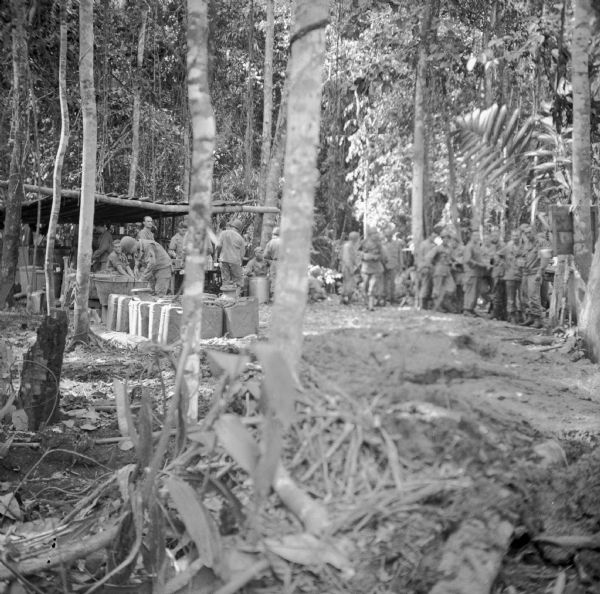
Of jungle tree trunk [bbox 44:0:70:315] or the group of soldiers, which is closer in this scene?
jungle tree trunk [bbox 44:0:70:315]

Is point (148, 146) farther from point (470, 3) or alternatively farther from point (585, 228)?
point (585, 228)

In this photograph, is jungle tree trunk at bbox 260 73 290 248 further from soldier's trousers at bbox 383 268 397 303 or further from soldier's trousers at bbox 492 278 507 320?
soldier's trousers at bbox 492 278 507 320

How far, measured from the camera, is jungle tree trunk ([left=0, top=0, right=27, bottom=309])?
493 inches

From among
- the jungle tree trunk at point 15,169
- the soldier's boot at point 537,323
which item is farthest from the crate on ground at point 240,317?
the soldier's boot at point 537,323

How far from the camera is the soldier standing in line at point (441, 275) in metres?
16.6

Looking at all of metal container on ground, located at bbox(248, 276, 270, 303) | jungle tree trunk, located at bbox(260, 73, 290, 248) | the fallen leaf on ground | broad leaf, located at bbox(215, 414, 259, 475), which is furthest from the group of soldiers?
broad leaf, located at bbox(215, 414, 259, 475)

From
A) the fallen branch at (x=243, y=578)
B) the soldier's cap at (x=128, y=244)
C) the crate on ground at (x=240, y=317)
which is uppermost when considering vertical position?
the soldier's cap at (x=128, y=244)

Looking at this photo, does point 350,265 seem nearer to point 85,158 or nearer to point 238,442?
point 85,158

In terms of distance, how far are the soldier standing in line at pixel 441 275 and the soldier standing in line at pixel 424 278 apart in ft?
0.35

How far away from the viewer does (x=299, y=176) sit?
4215 millimetres

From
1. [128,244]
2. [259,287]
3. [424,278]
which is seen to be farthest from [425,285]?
[128,244]

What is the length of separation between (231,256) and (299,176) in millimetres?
11974

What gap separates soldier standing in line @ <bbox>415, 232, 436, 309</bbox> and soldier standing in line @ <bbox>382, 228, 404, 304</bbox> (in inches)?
24.9

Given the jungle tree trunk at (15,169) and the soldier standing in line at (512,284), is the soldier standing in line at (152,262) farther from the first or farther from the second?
the soldier standing in line at (512,284)
